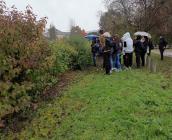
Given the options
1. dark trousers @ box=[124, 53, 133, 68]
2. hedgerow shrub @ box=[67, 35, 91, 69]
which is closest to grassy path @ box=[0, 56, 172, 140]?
dark trousers @ box=[124, 53, 133, 68]

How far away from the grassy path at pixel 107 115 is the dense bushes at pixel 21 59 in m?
0.74

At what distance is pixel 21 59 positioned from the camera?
1053 cm

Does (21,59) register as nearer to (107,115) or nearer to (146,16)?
(107,115)

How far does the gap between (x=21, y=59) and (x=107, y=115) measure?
2.56 metres

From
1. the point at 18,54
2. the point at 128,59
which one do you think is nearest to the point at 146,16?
the point at 128,59

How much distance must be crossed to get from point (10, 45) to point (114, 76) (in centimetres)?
782

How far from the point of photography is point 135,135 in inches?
351

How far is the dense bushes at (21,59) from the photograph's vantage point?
9539 mm

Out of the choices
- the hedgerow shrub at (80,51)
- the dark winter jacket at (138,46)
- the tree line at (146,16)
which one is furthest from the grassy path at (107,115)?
the tree line at (146,16)

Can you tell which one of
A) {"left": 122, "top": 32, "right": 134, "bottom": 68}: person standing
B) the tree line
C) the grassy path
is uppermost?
the tree line

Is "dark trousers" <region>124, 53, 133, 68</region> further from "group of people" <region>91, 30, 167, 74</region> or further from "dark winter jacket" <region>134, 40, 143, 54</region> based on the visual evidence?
"dark winter jacket" <region>134, 40, 143, 54</region>

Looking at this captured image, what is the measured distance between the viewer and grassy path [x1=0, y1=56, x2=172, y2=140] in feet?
30.1

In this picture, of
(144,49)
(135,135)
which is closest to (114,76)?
(144,49)

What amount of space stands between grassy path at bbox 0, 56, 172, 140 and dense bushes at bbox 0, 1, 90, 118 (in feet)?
2.43
